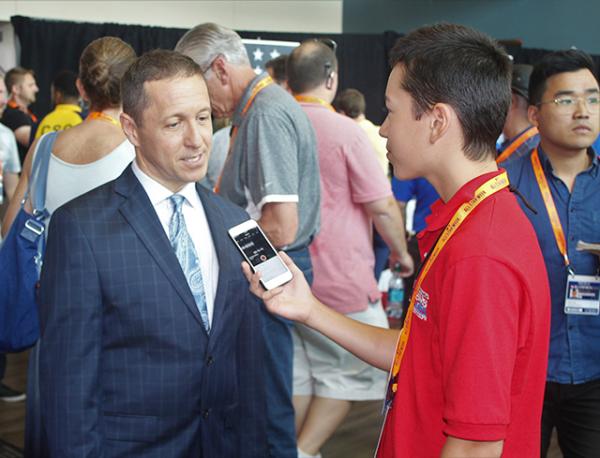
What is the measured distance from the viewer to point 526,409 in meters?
1.31

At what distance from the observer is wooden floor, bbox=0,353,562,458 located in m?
3.72

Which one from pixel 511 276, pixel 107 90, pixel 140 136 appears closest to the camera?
pixel 511 276

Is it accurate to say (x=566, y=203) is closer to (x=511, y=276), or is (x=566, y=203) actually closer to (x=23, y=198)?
(x=511, y=276)

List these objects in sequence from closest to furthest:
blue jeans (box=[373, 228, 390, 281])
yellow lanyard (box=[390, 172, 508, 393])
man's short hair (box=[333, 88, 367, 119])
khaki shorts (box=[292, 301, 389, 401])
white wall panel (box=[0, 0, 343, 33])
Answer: yellow lanyard (box=[390, 172, 508, 393]), khaki shorts (box=[292, 301, 389, 401]), blue jeans (box=[373, 228, 390, 281]), man's short hair (box=[333, 88, 367, 119]), white wall panel (box=[0, 0, 343, 33])

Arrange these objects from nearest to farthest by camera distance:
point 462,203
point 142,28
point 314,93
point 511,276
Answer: point 511,276 < point 462,203 < point 314,93 < point 142,28

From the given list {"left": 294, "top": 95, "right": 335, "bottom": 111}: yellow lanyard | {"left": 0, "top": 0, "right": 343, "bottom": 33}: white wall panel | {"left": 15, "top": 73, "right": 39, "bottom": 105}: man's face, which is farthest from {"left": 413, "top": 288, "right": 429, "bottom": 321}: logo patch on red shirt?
{"left": 0, "top": 0, "right": 343, "bottom": 33}: white wall panel

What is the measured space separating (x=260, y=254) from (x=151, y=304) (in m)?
0.30

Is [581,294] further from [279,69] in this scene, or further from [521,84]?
[279,69]

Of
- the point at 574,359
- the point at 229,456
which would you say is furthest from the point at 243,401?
the point at 574,359

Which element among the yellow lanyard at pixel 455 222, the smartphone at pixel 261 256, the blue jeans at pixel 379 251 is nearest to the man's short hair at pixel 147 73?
the smartphone at pixel 261 256

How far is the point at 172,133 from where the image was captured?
6.00 ft

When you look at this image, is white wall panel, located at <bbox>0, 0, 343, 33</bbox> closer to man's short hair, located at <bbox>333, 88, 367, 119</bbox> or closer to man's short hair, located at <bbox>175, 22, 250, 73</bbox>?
man's short hair, located at <bbox>333, 88, 367, 119</bbox>

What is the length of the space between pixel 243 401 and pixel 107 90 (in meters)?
1.28

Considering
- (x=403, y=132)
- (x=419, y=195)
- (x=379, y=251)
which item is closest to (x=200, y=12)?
(x=379, y=251)
